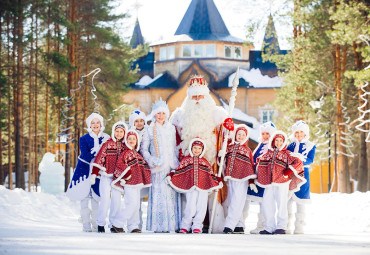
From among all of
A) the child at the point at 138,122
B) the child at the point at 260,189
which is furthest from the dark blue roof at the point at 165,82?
the child at the point at 138,122

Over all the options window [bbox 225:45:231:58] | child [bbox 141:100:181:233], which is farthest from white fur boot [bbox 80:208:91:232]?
window [bbox 225:45:231:58]

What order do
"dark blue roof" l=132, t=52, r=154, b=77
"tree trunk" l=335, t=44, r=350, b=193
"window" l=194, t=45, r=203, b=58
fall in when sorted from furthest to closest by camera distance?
"dark blue roof" l=132, t=52, r=154, b=77 < "window" l=194, t=45, r=203, b=58 < "tree trunk" l=335, t=44, r=350, b=193

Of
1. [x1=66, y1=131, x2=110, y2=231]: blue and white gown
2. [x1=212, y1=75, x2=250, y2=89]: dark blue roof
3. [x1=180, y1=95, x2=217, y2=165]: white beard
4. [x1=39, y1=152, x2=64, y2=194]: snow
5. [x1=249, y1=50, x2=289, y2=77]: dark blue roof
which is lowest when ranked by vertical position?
[x1=39, y1=152, x2=64, y2=194]: snow

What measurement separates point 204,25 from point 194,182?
41108 mm

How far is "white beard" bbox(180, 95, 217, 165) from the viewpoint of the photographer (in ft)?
36.9

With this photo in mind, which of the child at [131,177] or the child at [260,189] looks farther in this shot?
the child at [260,189]

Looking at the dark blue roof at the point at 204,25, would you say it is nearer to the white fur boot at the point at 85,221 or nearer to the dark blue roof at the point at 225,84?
the dark blue roof at the point at 225,84

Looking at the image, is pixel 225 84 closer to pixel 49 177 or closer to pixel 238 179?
pixel 49 177

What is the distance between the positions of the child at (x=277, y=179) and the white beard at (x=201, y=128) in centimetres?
83

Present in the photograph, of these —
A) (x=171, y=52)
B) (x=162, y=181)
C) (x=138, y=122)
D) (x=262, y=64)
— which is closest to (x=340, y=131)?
(x=138, y=122)

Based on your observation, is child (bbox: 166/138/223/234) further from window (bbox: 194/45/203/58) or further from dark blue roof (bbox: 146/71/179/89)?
window (bbox: 194/45/203/58)

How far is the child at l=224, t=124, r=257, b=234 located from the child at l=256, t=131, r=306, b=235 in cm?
19

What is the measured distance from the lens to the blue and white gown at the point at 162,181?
36.6ft

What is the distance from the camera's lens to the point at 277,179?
11.0 metres
